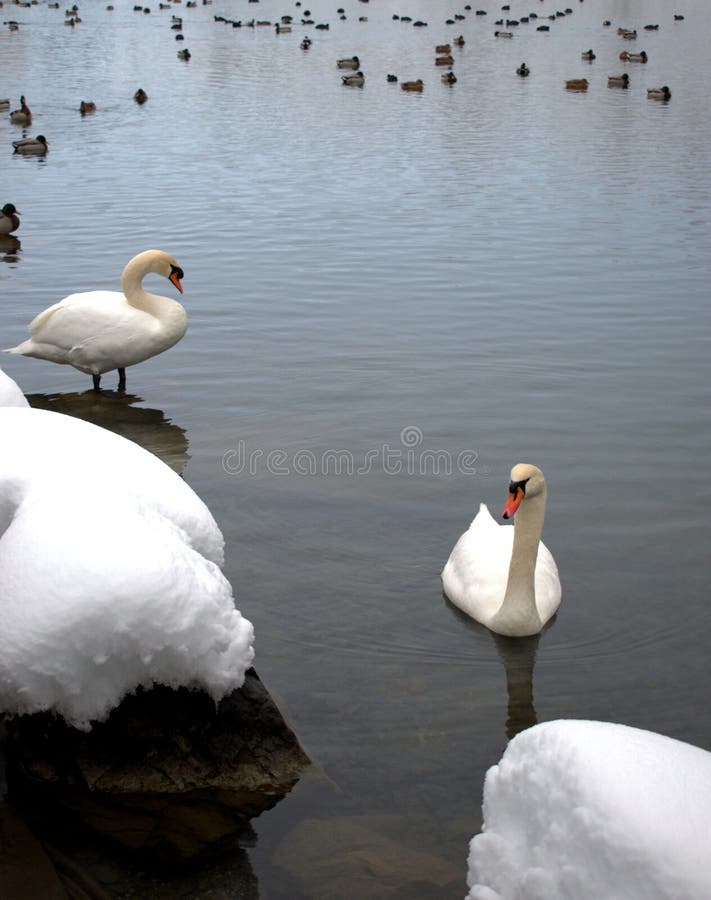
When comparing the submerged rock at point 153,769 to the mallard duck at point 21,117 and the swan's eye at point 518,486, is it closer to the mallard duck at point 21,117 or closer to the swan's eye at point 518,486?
the swan's eye at point 518,486

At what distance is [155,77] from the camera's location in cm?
3891

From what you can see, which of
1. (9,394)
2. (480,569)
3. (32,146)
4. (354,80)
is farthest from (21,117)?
(480,569)

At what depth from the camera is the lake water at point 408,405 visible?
5230 mm

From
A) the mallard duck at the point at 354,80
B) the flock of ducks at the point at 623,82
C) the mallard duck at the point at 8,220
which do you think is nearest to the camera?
the mallard duck at the point at 8,220

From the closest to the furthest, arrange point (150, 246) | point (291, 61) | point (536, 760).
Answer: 1. point (536, 760)
2. point (150, 246)
3. point (291, 61)

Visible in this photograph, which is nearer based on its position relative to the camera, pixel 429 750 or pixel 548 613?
pixel 429 750

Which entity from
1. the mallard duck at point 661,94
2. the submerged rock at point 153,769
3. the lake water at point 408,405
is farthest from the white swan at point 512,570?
the mallard duck at point 661,94

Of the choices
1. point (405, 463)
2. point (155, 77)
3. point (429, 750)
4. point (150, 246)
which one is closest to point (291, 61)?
point (155, 77)

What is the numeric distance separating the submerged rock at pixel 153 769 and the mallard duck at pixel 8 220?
12267mm

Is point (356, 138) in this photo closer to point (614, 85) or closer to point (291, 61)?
point (614, 85)

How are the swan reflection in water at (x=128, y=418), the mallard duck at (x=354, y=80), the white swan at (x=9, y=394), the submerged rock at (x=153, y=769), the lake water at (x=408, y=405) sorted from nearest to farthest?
the submerged rock at (x=153, y=769) → the lake water at (x=408, y=405) → the white swan at (x=9, y=394) → the swan reflection in water at (x=128, y=418) → the mallard duck at (x=354, y=80)

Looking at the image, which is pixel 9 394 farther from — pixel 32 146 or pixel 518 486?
pixel 32 146

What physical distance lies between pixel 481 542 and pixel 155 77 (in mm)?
35496

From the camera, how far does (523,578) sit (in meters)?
6.07
